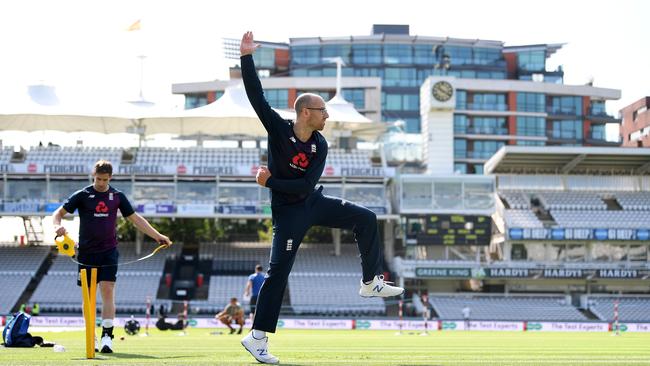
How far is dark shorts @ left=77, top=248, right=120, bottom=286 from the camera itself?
11.5m

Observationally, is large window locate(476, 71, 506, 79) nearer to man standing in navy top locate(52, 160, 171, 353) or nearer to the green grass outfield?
the green grass outfield

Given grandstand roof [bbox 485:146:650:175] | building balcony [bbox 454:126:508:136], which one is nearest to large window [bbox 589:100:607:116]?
building balcony [bbox 454:126:508:136]

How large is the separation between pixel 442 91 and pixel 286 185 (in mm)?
58744

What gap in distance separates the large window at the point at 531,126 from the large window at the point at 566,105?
221cm

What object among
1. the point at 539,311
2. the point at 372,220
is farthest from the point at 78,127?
the point at 372,220

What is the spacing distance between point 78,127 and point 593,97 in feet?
176

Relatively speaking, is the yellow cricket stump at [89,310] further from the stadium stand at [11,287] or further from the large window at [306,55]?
the large window at [306,55]

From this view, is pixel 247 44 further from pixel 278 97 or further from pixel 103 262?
pixel 278 97

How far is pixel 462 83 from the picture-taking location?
9138cm

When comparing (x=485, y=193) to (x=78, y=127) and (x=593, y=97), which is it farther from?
(x=593, y=97)

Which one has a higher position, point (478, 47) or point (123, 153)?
point (478, 47)

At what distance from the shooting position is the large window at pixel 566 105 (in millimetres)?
94688

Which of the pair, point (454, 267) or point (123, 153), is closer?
point (454, 267)

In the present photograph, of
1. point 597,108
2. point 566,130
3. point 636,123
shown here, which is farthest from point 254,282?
point 636,123
